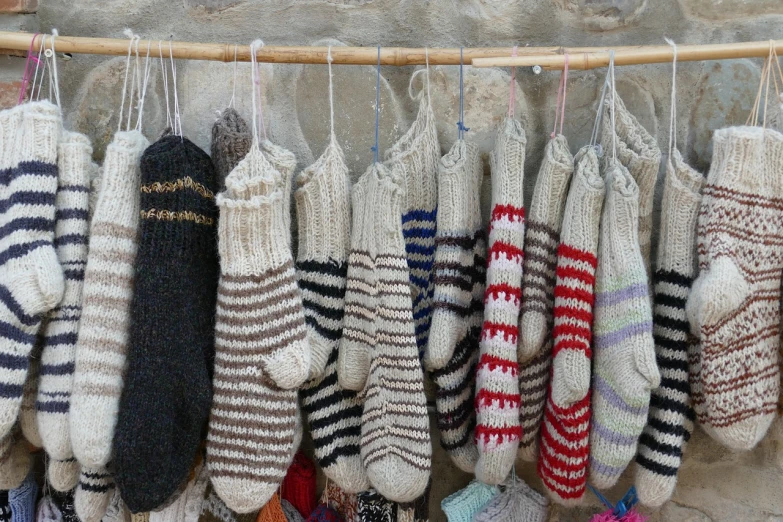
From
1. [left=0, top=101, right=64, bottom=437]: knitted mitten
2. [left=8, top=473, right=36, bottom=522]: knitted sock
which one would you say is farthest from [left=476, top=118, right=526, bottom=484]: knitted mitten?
[left=8, top=473, right=36, bottom=522]: knitted sock

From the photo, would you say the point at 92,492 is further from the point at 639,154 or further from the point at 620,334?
the point at 639,154

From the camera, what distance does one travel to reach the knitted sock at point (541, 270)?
1052mm

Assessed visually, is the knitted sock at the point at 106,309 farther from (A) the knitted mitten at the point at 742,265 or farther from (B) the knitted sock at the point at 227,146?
(A) the knitted mitten at the point at 742,265

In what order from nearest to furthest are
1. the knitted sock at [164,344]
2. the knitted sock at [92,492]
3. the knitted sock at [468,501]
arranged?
the knitted sock at [164,344]
the knitted sock at [92,492]
the knitted sock at [468,501]

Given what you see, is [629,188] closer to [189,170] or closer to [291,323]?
[291,323]

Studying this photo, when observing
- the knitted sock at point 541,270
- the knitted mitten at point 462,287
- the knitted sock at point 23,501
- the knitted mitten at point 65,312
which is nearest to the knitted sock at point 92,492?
the knitted mitten at point 65,312

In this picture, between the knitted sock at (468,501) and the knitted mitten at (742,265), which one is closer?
the knitted mitten at (742,265)

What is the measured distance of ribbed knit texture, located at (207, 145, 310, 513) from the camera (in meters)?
0.99

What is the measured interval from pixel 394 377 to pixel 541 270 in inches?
11.8

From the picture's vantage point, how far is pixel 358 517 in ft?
3.80

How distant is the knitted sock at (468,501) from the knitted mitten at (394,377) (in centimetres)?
18

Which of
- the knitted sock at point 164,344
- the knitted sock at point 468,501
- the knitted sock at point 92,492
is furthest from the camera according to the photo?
the knitted sock at point 468,501

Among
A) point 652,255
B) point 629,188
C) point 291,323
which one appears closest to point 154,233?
point 291,323

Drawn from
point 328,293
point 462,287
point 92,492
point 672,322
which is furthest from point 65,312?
point 672,322
